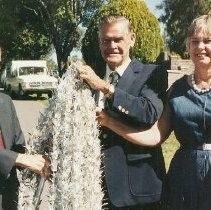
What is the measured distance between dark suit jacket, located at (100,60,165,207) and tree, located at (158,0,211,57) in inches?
2009

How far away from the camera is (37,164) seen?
10.1ft

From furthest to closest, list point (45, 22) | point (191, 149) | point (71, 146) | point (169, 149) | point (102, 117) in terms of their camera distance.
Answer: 1. point (45, 22)
2. point (169, 149)
3. point (191, 149)
4. point (102, 117)
5. point (71, 146)

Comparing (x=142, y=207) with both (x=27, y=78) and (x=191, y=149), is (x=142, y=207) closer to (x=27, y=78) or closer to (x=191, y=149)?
(x=191, y=149)

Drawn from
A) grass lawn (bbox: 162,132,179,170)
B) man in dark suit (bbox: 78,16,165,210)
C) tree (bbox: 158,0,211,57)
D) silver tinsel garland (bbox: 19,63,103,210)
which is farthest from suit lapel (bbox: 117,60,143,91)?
tree (bbox: 158,0,211,57)

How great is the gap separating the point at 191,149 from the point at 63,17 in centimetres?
4309

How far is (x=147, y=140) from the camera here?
Result: 3.41 meters

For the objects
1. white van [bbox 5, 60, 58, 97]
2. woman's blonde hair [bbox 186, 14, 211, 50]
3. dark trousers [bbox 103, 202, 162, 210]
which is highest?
woman's blonde hair [bbox 186, 14, 211, 50]

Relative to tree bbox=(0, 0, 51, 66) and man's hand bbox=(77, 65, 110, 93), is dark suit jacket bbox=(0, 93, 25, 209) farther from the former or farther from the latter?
tree bbox=(0, 0, 51, 66)

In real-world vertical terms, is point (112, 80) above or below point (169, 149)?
above

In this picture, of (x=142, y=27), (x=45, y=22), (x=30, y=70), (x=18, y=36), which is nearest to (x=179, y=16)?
(x=45, y=22)

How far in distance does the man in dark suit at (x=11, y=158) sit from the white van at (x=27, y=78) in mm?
24360

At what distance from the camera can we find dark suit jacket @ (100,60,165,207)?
3.43 m

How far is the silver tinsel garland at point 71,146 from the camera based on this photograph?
3.00 meters

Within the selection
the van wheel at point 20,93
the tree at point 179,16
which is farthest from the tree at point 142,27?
the tree at point 179,16
